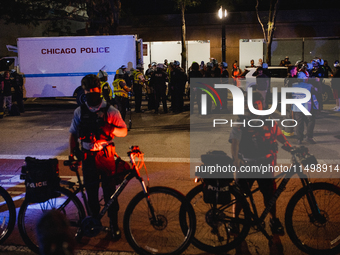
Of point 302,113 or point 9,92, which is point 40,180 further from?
point 9,92

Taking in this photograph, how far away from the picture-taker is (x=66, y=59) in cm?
1852

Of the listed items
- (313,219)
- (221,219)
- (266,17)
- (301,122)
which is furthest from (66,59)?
(266,17)

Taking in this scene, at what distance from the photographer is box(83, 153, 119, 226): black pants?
4.11 meters

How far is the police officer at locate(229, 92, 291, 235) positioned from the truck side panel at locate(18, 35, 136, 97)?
14655 millimetres

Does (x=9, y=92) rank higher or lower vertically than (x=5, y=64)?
lower

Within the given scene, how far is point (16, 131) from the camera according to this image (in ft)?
39.1

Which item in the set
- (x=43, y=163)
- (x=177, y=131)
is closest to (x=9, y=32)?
(x=177, y=131)

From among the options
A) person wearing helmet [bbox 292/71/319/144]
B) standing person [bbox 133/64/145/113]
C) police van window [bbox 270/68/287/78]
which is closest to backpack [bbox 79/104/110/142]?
person wearing helmet [bbox 292/71/319/144]

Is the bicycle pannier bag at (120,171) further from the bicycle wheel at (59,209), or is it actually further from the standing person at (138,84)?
the standing person at (138,84)

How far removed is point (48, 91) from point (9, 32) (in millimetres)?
20279

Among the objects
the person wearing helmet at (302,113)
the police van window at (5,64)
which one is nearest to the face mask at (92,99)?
the person wearing helmet at (302,113)

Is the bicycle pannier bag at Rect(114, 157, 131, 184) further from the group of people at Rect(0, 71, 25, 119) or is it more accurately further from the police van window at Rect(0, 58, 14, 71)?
the police van window at Rect(0, 58, 14, 71)

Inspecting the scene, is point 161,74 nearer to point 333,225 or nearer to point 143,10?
point 333,225

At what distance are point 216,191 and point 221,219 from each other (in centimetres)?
36
